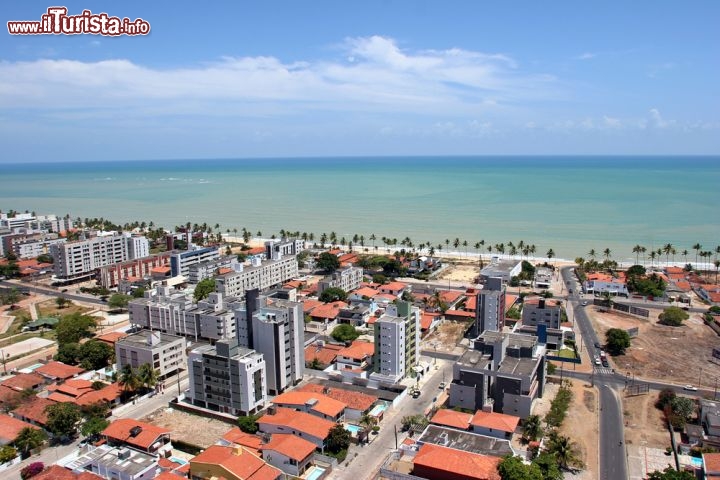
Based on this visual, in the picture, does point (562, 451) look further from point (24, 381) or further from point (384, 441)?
point (24, 381)

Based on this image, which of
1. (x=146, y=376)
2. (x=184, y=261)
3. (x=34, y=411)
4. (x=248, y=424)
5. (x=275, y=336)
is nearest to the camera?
(x=248, y=424)

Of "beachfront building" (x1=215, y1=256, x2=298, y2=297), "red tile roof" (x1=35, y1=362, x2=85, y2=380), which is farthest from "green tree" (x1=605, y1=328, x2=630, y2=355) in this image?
"red tile roof" (x1=35, y1=362, x2=85, y2=380)

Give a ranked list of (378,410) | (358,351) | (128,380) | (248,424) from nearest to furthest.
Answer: (248,424) → (378,410) → (128,380) → (358,351)

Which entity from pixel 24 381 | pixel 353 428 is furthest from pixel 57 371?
pixel 353 428

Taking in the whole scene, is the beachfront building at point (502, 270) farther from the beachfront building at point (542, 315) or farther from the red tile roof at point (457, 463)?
the red tile roof at point (457, 463)

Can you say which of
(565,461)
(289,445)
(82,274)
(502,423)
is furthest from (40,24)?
(82,274)

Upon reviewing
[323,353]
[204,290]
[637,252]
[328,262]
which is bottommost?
[323,353]

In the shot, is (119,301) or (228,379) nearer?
(228,379)
